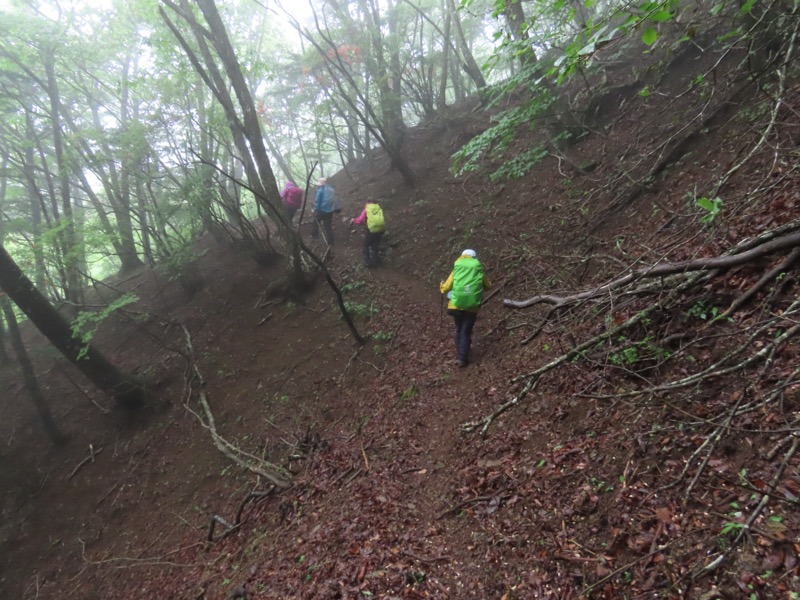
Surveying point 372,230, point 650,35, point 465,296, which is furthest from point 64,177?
point 650,35

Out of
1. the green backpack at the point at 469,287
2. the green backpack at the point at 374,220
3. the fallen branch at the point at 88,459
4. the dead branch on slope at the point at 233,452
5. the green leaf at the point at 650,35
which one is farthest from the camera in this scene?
the green backpack at the point at 374,220

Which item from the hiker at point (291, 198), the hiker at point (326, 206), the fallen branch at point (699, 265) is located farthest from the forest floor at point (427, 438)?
the hiker at point (291, 198)

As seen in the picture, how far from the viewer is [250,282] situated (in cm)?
1176

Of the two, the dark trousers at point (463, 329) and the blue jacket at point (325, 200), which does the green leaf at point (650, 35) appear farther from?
the blue jacket at point (325, 200)

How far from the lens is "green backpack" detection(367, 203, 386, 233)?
10.5 m

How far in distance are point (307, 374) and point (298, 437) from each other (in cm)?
192

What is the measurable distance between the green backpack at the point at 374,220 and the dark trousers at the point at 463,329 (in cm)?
464

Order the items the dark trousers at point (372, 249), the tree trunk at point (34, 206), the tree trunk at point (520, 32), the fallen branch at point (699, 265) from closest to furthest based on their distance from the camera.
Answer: the fallen branch at point (699, 265)
the tree trunk at point (520, 32)
the tree trunk at point (34, 206)
the dark trousers at point (372, 249)

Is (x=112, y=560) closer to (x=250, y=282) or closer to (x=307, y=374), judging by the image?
(x=307, y=374)

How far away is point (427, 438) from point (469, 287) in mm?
2520

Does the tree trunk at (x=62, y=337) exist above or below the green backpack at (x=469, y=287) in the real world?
above

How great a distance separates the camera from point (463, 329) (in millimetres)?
6746

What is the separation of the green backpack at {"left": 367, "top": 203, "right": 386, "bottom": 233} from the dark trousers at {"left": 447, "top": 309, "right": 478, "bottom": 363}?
15.2ft

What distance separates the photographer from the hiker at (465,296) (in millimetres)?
6523
